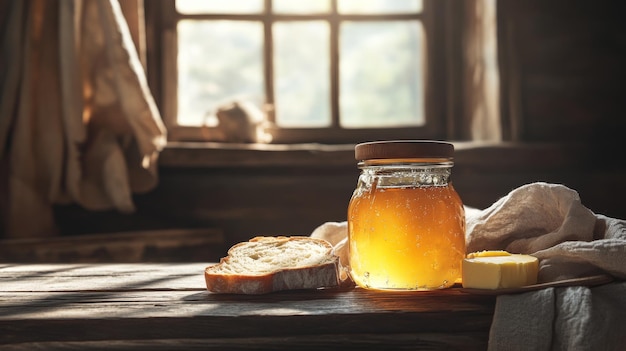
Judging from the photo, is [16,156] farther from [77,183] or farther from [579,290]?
[579,290]

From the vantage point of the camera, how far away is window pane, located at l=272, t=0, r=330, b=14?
3.05 m

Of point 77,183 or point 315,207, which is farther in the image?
point 315,207

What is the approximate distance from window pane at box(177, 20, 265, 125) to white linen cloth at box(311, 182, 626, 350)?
1841mm

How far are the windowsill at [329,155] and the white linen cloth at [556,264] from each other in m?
1.39

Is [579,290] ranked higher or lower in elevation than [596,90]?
lower

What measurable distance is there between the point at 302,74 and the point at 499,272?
214 centimetres

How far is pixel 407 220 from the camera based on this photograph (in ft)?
3.49

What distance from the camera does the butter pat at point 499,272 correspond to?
1.04 meters

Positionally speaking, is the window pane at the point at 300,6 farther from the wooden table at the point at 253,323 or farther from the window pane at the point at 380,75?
the wooden table at the point at 253,323

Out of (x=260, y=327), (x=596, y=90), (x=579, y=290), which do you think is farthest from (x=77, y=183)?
(x=596, y=90)

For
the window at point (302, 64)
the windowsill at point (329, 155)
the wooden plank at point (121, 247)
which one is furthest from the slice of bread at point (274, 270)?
the window at point (302, 64)

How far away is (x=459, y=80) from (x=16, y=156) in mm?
1878

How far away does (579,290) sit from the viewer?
39.6 inches

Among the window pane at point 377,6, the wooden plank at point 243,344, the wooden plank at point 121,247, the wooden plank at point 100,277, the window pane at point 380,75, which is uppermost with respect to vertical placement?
the window pane at point 377,6
